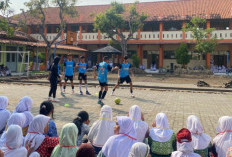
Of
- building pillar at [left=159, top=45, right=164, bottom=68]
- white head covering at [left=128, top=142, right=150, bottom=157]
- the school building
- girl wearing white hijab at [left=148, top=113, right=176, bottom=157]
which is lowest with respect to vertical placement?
girl wearing white hijab at [left=148, top=113, right=176, bottom=157]

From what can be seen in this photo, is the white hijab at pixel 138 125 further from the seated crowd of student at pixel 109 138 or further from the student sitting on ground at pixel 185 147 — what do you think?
the student sitting on ground at pixel 185 147

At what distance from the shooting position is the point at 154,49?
34.2 metres

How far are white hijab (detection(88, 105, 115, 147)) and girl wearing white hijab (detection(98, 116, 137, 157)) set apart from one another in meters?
0.77

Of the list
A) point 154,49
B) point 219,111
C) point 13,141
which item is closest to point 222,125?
point 13,141

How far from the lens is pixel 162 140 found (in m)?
3.81

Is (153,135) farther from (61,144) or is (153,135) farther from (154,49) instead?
(154,49)

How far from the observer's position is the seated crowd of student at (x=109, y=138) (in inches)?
115

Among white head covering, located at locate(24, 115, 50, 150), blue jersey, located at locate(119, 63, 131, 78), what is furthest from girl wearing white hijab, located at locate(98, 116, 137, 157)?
blue jersey, located at locate(119, 63, 131, 78)

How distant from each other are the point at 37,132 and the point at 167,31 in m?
30.1

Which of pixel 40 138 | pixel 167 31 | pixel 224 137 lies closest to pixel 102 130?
pixel 40 138

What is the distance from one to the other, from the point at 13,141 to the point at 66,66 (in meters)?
9.99

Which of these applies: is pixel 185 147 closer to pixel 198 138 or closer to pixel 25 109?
pixel 198 138

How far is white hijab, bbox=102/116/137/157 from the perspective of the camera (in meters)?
3.20

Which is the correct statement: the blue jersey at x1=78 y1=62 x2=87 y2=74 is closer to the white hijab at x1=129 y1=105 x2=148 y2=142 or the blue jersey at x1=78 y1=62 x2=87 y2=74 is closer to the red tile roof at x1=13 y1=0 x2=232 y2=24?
the white hijab at x1=129 y1=105 x2=148 y2=142
